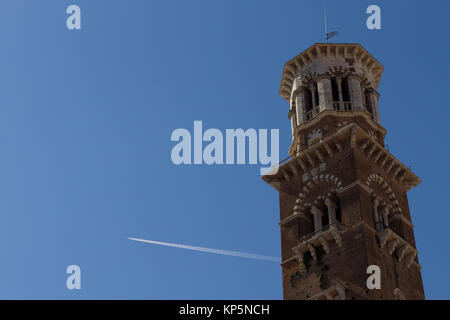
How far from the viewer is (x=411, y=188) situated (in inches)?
2111

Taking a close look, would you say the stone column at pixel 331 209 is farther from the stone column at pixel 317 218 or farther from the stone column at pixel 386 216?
the stone column at pixel 386 216

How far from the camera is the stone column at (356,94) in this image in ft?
180

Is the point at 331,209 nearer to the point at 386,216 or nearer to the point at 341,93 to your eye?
the point at 386,216

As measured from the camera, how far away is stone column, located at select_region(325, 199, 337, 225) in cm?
4793

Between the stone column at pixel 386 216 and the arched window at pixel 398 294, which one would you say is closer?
the arched window at pixel 398 294

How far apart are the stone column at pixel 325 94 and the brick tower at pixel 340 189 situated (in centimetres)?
7

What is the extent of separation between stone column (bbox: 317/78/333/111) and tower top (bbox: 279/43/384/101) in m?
2.53

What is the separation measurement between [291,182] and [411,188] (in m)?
8.18

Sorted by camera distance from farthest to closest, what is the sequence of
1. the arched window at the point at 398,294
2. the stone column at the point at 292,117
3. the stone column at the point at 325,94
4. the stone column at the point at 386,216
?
the stone column at the point at 292,117
the stone column at the point at 325,94
the stone column at the point at 386,216
the arched window at the point at 398,294

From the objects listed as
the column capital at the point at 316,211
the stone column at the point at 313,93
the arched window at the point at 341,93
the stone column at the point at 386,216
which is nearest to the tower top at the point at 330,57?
the stone column at the point at 313,93

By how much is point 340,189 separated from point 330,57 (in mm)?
13127
